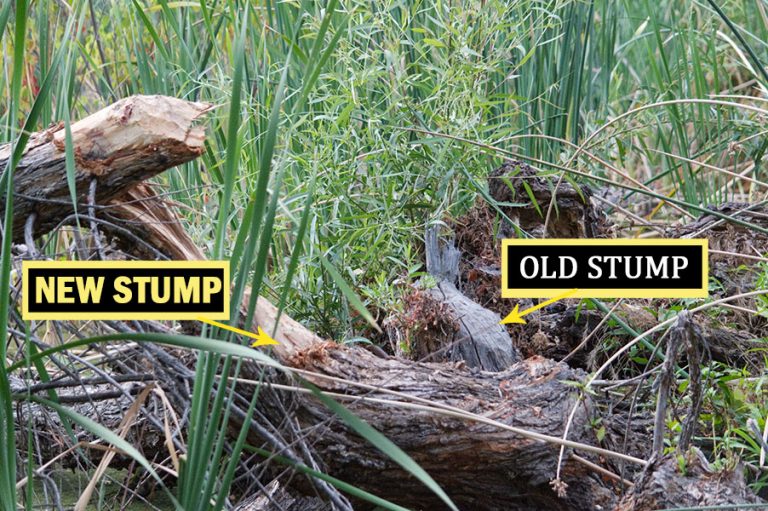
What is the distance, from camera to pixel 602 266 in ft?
5.91

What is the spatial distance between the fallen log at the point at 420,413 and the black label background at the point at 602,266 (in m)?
0.25

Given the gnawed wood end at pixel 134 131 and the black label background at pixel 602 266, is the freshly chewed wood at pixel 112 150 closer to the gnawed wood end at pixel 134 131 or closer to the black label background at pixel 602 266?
the gnawed wood end at pixel 134 131

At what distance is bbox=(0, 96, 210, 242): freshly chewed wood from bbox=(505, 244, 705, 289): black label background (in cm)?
69

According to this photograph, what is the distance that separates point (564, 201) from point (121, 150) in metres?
1.16

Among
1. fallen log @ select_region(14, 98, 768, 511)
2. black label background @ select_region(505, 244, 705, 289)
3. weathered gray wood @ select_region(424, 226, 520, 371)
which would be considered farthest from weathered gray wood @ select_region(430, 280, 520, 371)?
fallen log @ select_region(14, 98, 768, 511)

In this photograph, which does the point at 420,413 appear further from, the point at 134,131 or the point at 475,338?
the point at 134,131

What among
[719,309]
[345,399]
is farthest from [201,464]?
[719,309]

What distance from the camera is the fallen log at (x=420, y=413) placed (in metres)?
1.47

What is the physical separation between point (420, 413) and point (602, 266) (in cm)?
52

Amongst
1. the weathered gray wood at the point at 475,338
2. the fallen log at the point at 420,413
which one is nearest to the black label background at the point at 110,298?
the fallen log at the point at 420,413

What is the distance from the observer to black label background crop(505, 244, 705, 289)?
179 cm

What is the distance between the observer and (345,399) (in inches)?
59.1

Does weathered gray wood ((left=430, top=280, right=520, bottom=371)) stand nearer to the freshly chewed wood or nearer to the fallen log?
the fallen log

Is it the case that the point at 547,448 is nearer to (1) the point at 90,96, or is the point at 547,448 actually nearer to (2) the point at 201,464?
(2) the point at 201,464
